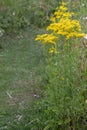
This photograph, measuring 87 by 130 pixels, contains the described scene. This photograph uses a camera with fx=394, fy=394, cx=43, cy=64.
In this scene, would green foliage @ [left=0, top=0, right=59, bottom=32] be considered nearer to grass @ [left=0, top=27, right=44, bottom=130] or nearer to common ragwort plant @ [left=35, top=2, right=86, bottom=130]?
grass @ [left=0, top=27, right=44, bottom=130]

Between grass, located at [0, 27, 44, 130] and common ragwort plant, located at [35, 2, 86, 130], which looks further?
grass, located at [0, 27, 44, 130]

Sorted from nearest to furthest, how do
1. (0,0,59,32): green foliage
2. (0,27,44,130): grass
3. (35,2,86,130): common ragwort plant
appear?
(35,2,86,130): common ragwort plant < (0,27,44,130): grass < (0,0,59,32): green foliage

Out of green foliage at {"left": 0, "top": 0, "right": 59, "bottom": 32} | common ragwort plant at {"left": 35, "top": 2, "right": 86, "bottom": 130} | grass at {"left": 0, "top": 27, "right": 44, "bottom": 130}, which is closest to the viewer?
common ragwort plant at {"left": 35, "top": 2, "right": 86, "bottom": 130}

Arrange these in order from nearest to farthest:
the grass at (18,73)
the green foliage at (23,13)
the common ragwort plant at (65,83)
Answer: the common ragwort plant at (65,83) < the grass at (18,73) < the green foliage at (23,13)

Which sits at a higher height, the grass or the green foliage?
the green foliage

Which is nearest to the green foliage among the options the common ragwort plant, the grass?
the grass

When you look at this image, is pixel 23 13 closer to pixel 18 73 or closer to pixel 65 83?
pixel 18 73

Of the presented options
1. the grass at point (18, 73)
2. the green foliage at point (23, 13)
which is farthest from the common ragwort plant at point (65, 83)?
the green foliage at point (23, 13)

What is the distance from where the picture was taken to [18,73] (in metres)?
6.04

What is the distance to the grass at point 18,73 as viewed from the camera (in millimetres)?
5039

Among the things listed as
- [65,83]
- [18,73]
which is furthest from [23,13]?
[65,83]

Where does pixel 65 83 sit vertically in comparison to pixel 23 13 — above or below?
above

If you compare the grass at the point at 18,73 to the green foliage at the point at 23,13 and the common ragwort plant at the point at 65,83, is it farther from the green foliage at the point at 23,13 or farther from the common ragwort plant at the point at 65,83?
the common ragwort plant at the point at 65,83

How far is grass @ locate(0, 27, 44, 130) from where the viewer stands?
16.5 ft
